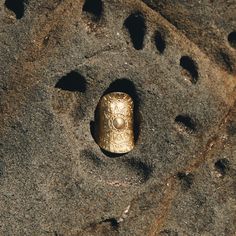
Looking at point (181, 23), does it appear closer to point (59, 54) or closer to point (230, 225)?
point (59, 54)

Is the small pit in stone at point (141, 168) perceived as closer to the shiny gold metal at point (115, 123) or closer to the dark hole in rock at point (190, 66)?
the shiny gold metal at point (115, 123)

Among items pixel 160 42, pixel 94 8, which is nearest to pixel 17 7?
pixel 94 8

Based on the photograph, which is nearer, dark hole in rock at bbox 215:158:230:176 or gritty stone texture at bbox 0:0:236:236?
gritty stone texture at bbox 0:0:236:236

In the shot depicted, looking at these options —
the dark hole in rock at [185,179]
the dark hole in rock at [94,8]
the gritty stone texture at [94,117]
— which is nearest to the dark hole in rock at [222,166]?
the gritty stone texture at [94,117]

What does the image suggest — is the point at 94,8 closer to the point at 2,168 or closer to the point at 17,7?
the point at 17,7

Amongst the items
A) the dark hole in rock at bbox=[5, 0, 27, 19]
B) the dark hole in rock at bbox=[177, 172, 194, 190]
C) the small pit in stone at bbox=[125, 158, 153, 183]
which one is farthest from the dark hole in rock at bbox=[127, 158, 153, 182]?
the dark hole in rock at bbox=[5, 0, 27, 19]

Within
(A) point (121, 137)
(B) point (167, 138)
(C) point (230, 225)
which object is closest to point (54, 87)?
(A) point (121, 137)

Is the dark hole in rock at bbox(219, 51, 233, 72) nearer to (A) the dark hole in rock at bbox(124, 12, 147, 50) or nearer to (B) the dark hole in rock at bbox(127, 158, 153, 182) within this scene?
(A) the dark hole in rock at bbox(124, 12, 147, 50)
